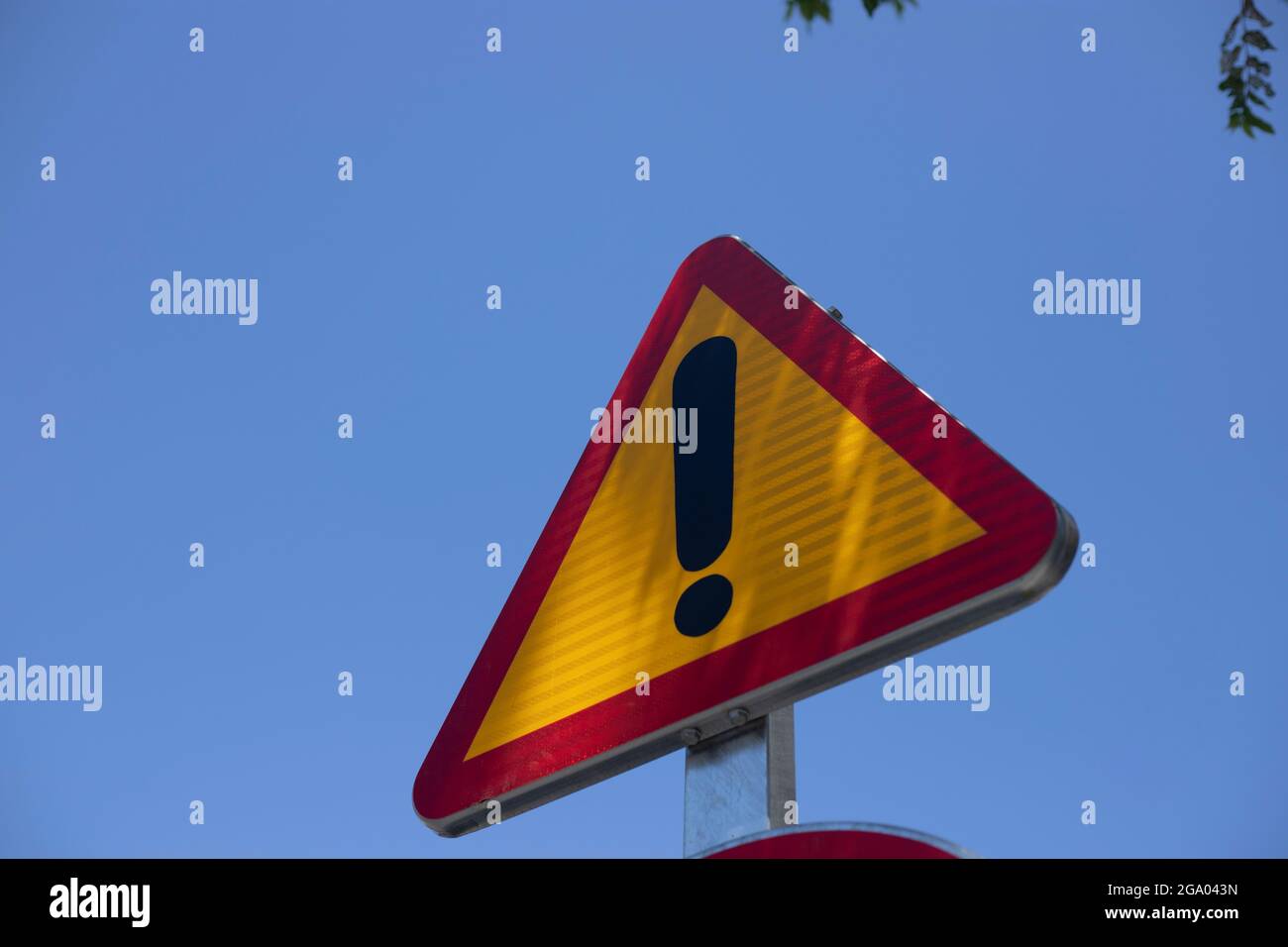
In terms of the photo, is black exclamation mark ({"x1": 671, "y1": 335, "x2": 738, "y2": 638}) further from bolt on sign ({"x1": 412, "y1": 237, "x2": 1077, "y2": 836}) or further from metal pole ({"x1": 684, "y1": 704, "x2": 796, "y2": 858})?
metal pole ({"x1": 684, "y1": 704, "x2": 796, "y2": 858})

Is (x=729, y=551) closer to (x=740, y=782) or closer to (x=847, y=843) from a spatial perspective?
(x=740, y=782)

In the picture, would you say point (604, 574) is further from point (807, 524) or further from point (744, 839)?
point (744, 839)

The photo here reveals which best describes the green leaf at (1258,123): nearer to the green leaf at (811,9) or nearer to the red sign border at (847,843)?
the green leaf at (811,9)

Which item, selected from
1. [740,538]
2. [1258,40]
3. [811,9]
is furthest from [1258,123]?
[740,538]

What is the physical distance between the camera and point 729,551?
9.67 ft

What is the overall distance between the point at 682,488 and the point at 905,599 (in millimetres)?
618

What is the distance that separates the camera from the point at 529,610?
3.21 meters

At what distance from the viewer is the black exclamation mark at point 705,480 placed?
9.60ft

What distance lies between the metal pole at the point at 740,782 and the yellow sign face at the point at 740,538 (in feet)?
0.55

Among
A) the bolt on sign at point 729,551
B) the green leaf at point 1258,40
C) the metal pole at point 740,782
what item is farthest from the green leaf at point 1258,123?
Answer: the metal pole at point 740,782

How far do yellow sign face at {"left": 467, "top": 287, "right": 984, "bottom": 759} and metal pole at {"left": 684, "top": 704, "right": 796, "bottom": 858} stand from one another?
0.55 feet

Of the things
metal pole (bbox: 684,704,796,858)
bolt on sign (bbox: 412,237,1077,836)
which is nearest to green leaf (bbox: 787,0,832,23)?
bolt on sign (bbox: 412,237,1077,836)

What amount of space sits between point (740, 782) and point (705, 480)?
0.59m
